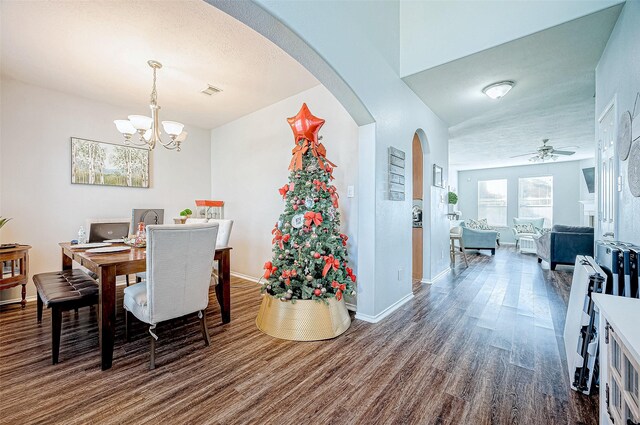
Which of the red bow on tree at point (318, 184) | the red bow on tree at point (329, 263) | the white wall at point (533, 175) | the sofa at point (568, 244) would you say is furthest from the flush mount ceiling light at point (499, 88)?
the white wall at point (533, 175)

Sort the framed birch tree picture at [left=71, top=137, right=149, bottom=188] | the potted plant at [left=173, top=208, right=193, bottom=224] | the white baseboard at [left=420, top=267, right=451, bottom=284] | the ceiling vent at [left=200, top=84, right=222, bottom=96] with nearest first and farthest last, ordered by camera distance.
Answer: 1. the ceiling vent at [left=200, top=84, right=222, bottom=96]
2. the framed birch tree picture at [left=71, top=137, right=149, bottom=188]
3. the potted plant at [left=173, top=208, right=193, bottom=224]
4. the white baseboard at [left=420, top=267, right=451, bottom=284]

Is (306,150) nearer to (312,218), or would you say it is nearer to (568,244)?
(312,218)

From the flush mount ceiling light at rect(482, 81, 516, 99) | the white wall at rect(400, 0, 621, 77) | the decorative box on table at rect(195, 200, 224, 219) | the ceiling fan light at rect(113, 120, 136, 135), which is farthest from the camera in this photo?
the decorative box on table at rect(195, 200, 224, 219)

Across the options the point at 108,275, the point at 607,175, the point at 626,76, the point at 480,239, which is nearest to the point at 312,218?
the point at 108,275

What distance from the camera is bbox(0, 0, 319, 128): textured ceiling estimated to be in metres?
2.08

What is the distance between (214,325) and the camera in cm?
258

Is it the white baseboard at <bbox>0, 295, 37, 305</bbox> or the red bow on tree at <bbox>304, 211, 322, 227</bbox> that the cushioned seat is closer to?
the white baseboard at <bbox>0, 295, 37, 305</bbox>

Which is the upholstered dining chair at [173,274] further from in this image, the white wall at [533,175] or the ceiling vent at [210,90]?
the white wall at [533,175]

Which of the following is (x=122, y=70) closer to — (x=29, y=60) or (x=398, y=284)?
(x=29, y=60)

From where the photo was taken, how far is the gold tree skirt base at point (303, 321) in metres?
2.29

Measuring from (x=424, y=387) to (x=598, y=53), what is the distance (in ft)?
11.2

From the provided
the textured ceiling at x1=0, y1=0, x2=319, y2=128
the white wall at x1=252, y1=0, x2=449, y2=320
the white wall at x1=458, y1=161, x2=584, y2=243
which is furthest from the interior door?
the white wall at x1=458, y1=161, x2=584, y2=243

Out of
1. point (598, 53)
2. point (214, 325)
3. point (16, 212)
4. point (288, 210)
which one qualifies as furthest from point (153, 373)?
point (598, 53)

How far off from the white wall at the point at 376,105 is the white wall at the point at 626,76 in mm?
1729
